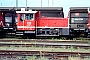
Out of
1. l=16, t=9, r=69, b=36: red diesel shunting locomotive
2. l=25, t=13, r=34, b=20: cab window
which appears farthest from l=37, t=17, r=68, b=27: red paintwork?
l=25, t=13, r=34, b=20: cab window

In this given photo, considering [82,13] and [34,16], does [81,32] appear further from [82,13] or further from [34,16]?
[34,16]

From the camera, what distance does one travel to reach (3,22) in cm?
2477

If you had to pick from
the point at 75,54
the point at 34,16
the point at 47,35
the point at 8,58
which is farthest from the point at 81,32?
the point at 8,58

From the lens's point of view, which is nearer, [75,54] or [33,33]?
[75,54]

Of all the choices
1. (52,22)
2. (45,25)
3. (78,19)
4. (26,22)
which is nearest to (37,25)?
(45,25)

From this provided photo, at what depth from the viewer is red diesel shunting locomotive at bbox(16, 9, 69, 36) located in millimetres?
23078

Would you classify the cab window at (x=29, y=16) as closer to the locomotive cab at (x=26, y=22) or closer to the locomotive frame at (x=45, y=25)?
the locomotive cab at (x=26, y=22)

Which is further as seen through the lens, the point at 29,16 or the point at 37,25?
the point at 37,25

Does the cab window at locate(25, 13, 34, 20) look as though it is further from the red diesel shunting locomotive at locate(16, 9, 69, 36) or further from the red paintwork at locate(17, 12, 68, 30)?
the red paintwork at locate(17, 12, 68, 30)

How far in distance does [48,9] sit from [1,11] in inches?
183

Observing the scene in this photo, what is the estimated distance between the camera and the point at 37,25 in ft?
77.1

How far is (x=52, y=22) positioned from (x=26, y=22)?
241 cm

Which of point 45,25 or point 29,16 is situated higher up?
point 29,16

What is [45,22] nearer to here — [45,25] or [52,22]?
[45,25]
